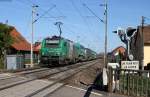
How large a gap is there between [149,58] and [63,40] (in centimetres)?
1163

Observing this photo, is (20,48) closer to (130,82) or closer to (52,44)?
(52,44)

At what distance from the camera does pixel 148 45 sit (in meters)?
56.4

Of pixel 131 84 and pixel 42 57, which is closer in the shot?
pixel 131 84


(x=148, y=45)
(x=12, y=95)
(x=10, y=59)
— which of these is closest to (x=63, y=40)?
(x=10, y=59)

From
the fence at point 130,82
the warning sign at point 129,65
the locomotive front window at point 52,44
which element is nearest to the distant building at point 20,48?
the locomotive front window at point 52,44

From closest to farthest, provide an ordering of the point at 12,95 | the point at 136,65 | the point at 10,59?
the point at 12,95 < the point at 136,65 < the point at 10,59

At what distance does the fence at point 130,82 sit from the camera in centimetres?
1967

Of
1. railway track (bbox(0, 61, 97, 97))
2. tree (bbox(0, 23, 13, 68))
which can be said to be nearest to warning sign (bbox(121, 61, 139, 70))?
railway track (bbox(0, 61, 97, 97))

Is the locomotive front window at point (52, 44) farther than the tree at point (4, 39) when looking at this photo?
No

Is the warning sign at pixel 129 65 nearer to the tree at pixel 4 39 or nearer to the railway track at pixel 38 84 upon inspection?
the railway track at pixel 38 84

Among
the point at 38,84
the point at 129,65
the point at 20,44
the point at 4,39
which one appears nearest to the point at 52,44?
the point at 4,39

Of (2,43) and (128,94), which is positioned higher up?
(2,43)

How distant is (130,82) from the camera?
20422 mm

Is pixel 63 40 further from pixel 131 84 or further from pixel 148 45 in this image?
pixel 131 84
